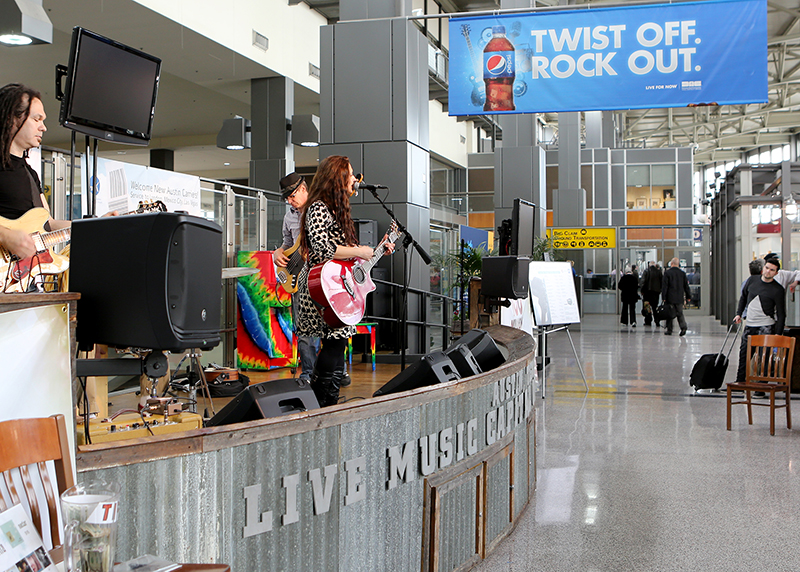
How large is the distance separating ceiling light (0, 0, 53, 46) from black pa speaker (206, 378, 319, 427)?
178 inches

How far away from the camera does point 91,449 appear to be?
146cm

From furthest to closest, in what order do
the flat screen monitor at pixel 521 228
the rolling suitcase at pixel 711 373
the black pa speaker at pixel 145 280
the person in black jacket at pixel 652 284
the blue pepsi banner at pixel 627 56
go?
the person in black jacket at pixel 652 284, the rolling suitcase at pixel 711 373, the flat screen monitor at pixel 521 228, the blue pepsi banner at pixel 627 56, the black pa speaker at pixel 145 280

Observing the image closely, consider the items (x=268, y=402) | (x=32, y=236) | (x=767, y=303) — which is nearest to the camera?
(x=268, y=402)

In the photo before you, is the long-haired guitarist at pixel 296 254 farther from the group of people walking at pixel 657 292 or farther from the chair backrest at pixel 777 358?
the group of people walking at pixel 657 292

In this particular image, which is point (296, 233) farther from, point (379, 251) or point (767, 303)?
point (767, 303)

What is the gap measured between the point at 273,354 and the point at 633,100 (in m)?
3.73

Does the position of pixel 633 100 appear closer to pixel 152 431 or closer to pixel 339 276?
pixel 339 276

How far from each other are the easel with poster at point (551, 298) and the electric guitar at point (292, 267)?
271 centimetres

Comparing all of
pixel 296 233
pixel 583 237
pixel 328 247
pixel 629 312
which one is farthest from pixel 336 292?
pixel 629 312

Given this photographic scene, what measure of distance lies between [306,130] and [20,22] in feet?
21.2

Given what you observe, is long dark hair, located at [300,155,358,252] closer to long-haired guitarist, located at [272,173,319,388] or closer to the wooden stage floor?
long-haired guitarist, located at [272,173,319,388]

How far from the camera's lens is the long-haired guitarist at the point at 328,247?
312cm

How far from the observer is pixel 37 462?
1.31 meters

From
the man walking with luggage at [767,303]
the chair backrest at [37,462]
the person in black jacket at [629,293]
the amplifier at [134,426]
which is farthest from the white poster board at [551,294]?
the person in black jacket at [629,293]
